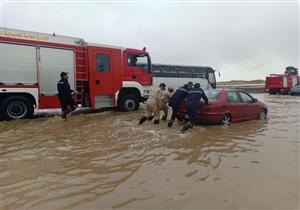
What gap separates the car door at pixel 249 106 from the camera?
11516mm

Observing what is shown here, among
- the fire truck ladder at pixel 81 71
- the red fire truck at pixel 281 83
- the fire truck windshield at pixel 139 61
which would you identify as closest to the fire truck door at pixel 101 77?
the fire truck ladder at pixel 81 71


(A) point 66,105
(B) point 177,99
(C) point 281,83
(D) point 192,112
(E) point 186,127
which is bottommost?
(E) point 186,127

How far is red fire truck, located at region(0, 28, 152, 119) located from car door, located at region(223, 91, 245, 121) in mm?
5017

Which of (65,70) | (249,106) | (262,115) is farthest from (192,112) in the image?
(65,70)

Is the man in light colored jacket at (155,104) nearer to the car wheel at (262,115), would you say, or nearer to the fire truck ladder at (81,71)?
the fire truck ladder at (81,71)

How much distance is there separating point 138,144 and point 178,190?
3035 millimetres

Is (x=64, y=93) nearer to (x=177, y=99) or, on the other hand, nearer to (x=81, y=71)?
(x=81, y=71)

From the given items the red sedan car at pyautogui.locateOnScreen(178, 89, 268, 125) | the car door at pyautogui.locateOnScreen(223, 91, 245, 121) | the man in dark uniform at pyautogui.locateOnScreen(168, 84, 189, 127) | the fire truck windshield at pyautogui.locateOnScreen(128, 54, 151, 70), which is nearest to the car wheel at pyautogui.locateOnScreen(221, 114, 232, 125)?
the red sedan car at pyautogui.locateOnScreen(178, 89, 268, 125)

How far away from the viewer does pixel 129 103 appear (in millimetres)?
14719

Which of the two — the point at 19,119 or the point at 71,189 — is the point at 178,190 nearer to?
the point at 71,189

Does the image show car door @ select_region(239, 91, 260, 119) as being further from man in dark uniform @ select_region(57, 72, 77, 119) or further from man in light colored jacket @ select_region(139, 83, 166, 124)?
man in dark uniform @ select_region(57, 72, 77, 119)

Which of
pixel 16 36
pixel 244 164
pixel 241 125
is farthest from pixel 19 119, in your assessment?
pixel 244 164

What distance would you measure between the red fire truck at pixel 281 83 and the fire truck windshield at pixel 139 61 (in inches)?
1184

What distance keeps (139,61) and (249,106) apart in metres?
5.79
